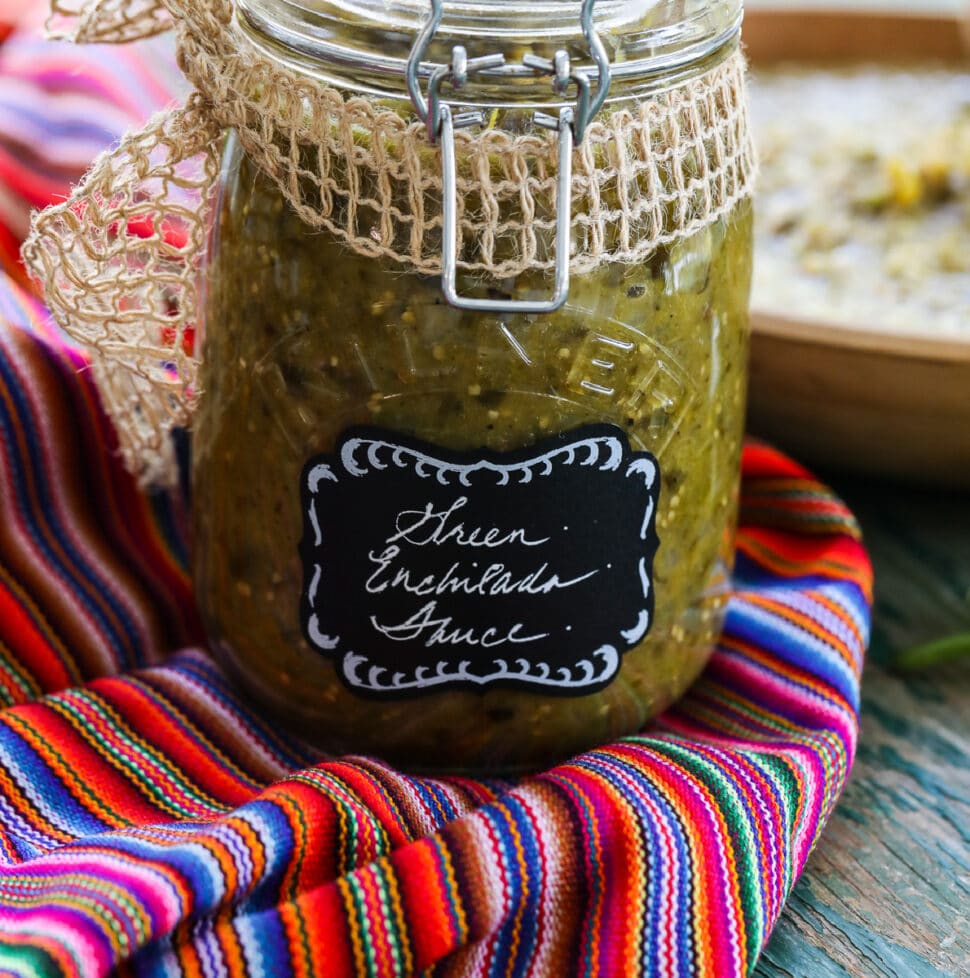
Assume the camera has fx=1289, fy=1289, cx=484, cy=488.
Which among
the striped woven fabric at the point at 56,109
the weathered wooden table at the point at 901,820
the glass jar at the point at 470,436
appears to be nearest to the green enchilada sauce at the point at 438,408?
the glass jar at the point at 470,436

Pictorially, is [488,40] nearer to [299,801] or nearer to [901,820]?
[299,801]

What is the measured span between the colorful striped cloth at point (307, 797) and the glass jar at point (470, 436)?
0.04 m

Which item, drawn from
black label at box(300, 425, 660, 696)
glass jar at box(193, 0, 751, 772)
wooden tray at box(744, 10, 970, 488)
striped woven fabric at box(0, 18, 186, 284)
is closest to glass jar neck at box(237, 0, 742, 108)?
glass jar at box(193, 0, 751, 772)

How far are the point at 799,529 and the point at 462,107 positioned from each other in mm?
392

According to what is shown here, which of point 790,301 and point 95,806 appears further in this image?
point 790,301

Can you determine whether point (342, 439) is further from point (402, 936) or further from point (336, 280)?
point (402, 936)

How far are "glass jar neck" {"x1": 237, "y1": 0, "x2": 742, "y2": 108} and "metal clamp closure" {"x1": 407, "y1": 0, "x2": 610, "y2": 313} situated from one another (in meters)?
0.01

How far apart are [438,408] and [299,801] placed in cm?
17

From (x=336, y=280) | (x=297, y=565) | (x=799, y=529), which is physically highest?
(x=336, y=280)

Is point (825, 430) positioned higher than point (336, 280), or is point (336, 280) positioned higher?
point (336, 280)

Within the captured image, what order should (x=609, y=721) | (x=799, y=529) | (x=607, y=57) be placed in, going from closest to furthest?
(x=607, y=57) < (x=609, y=721) < (x=799, y=529)

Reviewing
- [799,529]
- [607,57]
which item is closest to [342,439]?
[607,57]

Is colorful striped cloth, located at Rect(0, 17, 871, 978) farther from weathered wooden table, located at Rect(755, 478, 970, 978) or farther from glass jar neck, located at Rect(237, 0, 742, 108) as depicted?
glass jar neck, located at Rect(237, 0, 742, 108)

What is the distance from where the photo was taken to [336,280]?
508mm
